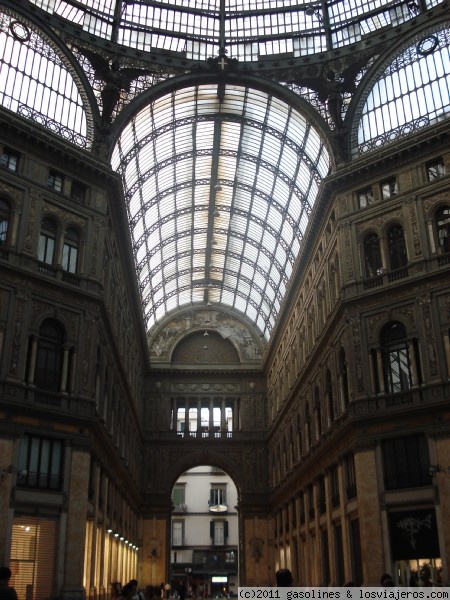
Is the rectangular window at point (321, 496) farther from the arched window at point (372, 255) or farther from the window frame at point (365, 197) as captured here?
the window frame at point (365, 197)

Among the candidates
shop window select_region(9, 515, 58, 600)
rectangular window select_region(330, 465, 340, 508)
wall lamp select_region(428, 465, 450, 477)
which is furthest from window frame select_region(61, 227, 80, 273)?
wall lamp select_region(428, 465, 450, 477)

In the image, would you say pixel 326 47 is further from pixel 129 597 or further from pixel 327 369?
pixel 129 597

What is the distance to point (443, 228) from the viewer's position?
108 feet

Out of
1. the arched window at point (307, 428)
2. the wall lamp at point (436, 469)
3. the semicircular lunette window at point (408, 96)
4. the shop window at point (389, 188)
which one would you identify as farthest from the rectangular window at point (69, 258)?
the arched window at point (307, 428)

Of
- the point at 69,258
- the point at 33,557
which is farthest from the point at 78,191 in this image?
the point at 33,557

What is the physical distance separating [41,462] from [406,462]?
16.5 meters

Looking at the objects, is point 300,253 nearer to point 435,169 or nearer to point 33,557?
point 435,169

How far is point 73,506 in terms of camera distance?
30.6m

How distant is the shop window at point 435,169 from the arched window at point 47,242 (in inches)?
752

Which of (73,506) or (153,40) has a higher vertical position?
(153,40)

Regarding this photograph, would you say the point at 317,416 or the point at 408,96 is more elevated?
the point at 408,96

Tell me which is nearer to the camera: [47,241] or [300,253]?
[47,241]

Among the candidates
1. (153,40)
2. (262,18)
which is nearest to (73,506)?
(153,40)

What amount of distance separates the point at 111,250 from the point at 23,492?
16124 millimetres
